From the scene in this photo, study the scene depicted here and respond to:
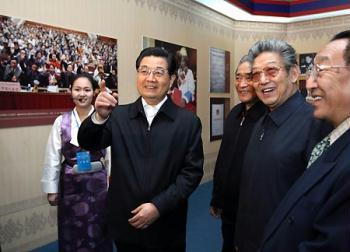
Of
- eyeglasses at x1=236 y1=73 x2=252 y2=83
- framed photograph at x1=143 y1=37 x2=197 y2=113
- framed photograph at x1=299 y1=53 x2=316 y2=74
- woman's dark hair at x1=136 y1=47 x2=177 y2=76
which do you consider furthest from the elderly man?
framed photograph at x1=299 y1=53 x2=316 y2=74

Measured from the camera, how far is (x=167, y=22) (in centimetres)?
435

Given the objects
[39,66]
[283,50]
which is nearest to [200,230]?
[39,66]

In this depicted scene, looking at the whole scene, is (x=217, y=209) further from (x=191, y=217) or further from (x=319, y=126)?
(x=191, y=217)

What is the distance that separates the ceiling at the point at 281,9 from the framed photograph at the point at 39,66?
2.60 m

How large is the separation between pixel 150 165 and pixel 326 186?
2.71ft

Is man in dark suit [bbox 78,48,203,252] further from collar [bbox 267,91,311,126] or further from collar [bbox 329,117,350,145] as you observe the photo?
collar [bbox 329,117,350,145]

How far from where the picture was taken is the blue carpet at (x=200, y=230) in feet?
9.50

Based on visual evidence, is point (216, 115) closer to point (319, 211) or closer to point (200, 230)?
point (200, 230)

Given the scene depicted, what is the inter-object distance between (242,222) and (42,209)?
6.88 feet

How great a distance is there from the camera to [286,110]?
1.41 metres

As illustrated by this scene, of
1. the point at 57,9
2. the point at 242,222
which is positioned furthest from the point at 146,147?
the point at 57,9

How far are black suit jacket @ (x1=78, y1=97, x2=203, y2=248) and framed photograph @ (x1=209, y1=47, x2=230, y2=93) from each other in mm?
3856

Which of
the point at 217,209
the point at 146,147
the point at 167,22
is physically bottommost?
the point at 217,209

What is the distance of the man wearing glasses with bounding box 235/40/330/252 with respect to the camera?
50.4 inches
